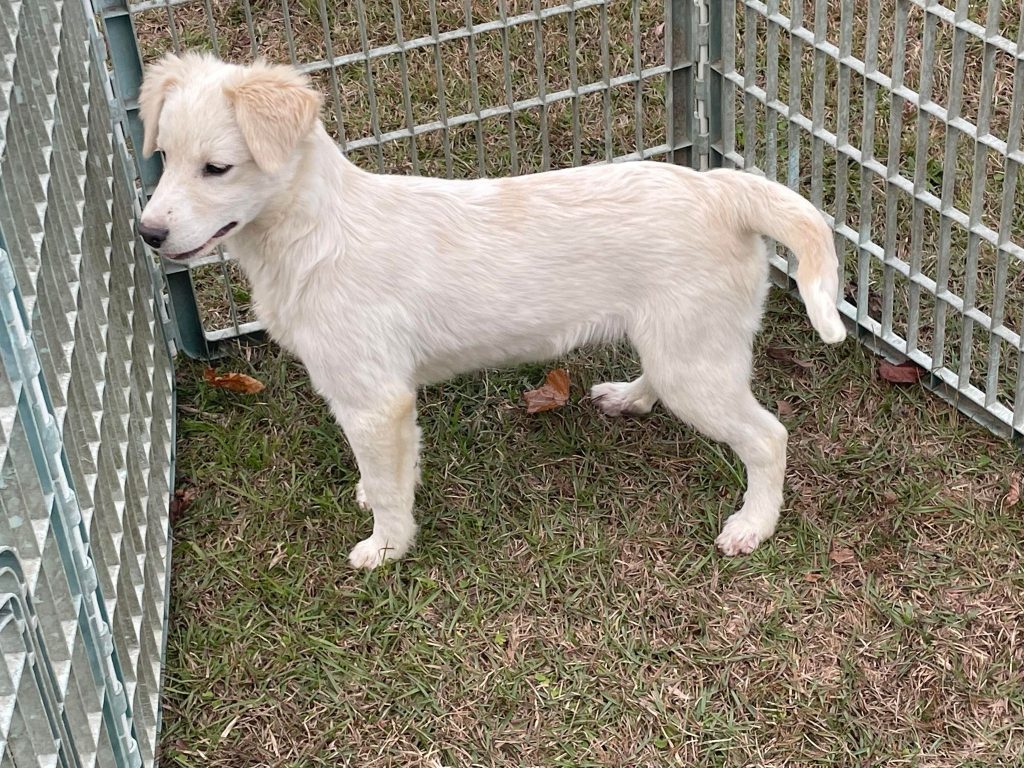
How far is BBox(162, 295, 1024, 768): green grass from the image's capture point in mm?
3221

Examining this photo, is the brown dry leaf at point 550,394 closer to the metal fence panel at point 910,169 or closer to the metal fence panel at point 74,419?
the metal fence panel at point 910,169

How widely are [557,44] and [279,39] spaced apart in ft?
3.67

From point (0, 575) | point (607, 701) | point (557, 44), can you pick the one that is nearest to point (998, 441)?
point (607, 701)

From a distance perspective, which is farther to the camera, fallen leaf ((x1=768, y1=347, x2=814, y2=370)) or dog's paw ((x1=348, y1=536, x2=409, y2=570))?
fallen leaf ((x1=768, y1=347, x2=814, y2=370))

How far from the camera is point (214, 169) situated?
122 inches

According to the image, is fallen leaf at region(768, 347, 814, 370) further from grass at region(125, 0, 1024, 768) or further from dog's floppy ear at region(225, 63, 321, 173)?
dog's floppy ear at region(225, 63, 321, 173)

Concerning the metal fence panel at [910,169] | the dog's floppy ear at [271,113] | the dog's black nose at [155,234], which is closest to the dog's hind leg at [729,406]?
the metal fence panel at [910,169]

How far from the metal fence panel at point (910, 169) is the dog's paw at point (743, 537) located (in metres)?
0.78

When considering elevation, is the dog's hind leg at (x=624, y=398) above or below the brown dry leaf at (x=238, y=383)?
below

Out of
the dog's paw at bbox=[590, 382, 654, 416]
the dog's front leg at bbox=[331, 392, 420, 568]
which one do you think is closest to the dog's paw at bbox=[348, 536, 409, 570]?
the dog's front leg at bbox=[331, 392, 420, 568]

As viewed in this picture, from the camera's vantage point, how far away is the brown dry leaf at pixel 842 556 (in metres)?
3.60

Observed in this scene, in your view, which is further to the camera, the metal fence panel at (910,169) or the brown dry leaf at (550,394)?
the brown dry leaf at (550,394)

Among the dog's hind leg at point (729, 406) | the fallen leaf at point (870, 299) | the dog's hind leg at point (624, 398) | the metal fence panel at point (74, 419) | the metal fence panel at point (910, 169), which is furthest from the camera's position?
the fallen leaf at point (870, 299)

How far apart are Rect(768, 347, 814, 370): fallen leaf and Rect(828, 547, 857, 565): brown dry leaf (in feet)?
2.36
